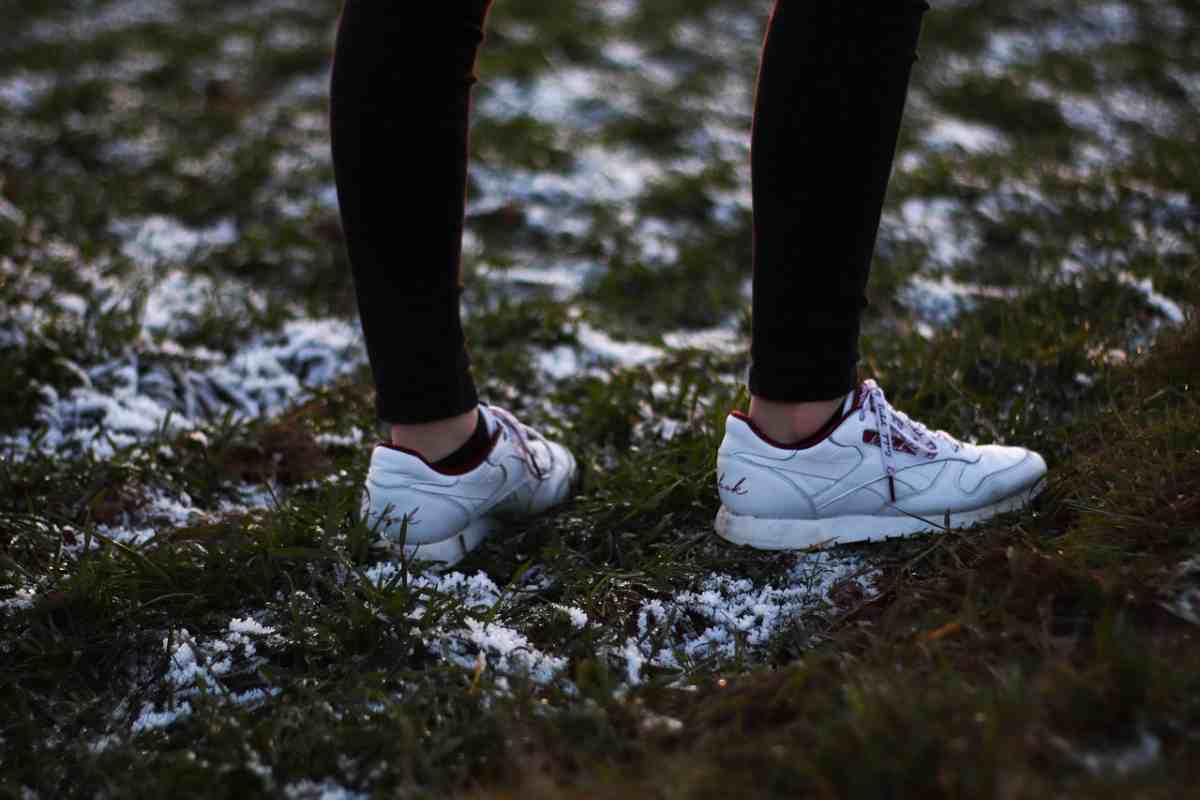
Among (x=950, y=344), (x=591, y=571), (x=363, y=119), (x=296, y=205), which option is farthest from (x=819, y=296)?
(x=296, y=205)

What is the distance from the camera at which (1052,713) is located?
3.52 ft

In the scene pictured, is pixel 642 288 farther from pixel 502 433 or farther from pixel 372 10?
pixel 372 10

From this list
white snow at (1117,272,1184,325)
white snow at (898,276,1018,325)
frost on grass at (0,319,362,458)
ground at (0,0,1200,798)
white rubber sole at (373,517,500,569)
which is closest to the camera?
ground at (0,0,1200,798)

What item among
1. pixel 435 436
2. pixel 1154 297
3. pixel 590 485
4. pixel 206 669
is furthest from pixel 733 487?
pixel 1154 297

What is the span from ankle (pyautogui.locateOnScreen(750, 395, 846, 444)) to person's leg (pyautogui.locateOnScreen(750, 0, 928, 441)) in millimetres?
37

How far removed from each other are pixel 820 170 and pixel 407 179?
2.07 ft

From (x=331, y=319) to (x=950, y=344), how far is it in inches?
71.6

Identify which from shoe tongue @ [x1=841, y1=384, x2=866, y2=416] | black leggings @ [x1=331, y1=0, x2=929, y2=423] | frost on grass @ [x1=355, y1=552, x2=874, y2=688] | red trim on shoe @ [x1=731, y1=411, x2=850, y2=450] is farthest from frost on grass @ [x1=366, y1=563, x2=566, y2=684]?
shoe tongue @ [x1=841, y1=384, x2=866, y2=416]

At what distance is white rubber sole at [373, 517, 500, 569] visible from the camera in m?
1.70

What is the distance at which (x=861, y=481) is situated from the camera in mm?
1636

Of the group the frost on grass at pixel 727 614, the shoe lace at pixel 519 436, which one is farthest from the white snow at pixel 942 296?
the shoe lace at pixel 519 436

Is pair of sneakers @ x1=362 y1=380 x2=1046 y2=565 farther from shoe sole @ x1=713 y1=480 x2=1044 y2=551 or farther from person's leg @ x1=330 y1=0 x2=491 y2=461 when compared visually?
person's leg @ x1=330 y1=0 x2=491 y2=461

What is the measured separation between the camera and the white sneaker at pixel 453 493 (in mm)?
1650

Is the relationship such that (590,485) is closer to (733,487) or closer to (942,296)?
(733,487)
